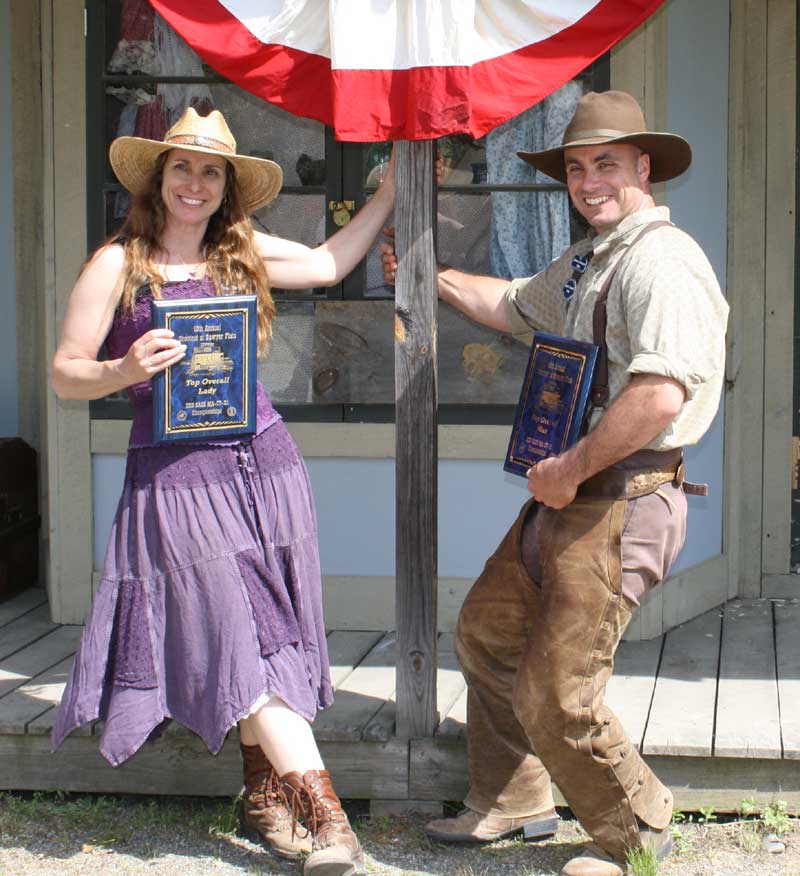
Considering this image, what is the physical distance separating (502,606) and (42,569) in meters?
2.84

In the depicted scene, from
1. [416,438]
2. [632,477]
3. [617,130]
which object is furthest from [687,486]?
[617,130]

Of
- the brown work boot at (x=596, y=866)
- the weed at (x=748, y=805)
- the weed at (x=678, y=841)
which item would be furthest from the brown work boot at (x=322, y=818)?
the weed at (x=748, y=805)

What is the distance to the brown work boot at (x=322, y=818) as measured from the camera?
3.55 m

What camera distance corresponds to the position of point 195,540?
3641 millimetres

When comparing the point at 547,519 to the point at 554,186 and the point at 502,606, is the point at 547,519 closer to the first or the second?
the point at 502,606

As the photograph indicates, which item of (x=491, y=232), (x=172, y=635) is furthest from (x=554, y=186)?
(x=172, y=635)

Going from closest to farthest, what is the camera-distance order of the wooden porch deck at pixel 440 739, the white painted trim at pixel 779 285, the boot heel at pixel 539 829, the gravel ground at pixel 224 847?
the gravel ground at pixel 224 847 < the boot heel at pixel 539 829 < the wooden porch deck at pixel 440 739 < the white painted trim at pixel 779 285

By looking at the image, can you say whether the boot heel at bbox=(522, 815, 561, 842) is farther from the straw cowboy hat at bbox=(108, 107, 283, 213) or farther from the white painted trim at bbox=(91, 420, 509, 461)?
the straw cowboy hat at bbox=(108, 107, 283, 213)

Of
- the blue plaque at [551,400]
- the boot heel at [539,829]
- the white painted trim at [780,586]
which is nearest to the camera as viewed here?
the blue plaque at [551,400]

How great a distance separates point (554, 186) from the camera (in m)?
4.97

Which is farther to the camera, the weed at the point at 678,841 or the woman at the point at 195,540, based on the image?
the weed at the point at 678,841

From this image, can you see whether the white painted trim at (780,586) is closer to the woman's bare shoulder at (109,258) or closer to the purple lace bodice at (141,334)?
the purple lace bodice at (141,334)

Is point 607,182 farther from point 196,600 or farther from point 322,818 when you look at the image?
point 322,818

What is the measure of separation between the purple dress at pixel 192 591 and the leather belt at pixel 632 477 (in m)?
0.86
